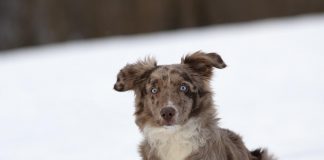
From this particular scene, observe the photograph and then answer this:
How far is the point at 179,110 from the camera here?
5629 mm

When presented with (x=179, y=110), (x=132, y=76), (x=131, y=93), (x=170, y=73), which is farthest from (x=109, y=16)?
(x=179, y=110)

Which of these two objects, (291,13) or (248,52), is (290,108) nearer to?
(248,52)

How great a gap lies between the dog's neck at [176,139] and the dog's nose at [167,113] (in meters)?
0.16

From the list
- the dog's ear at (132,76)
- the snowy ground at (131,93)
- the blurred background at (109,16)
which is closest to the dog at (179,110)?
the dog's ear at (132,76)

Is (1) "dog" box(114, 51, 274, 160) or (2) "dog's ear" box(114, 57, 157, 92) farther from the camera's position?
(2) "dog's ear" box(114, 57, 157, 92)

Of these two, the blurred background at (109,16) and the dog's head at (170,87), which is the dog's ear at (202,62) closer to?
the dog's head at (170,87)

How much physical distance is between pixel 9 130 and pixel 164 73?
5.44 meters

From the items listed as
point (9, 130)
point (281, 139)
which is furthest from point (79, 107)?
point (281, 139)

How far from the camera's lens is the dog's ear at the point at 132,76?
6.02 meters

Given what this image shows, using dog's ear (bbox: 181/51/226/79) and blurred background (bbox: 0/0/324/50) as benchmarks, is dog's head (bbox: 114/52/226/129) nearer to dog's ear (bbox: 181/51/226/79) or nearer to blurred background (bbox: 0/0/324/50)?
dog's ear (bbox: 181/51/226/79)

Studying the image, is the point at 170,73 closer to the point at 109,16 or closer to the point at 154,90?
the point at 154,90

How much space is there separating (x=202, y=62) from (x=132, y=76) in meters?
0.48

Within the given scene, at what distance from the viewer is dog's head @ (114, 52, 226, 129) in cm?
566

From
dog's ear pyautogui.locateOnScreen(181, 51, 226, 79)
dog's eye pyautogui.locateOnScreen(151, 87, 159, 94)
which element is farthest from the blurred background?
dog's eye pyautogui.locateOnScreen(151, 87, 159, 94)
